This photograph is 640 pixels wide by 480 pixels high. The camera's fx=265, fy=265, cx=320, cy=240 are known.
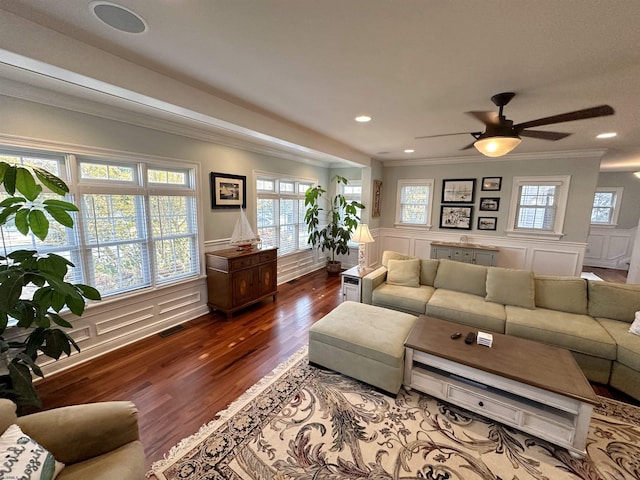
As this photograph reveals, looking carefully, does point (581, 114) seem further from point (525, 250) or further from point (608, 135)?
point (525, 250)

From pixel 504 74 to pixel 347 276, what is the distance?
2707 mm

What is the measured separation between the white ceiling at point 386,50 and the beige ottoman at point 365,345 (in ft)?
6.90

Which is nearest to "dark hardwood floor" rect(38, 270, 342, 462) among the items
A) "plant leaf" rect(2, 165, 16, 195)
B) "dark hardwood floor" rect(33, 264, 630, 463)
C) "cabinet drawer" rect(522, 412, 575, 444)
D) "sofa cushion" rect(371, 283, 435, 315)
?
"dark hardwood floor" rect(33, 264, 630, 463)

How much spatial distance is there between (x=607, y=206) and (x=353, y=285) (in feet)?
25.4

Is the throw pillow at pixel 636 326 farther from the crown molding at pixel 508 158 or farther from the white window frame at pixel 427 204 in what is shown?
the white window frame at pixel 427 204

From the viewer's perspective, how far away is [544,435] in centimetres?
180

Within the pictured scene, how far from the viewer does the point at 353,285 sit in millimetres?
3766

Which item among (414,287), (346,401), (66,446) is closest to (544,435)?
(346,401)

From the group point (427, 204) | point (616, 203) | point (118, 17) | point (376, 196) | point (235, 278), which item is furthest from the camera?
point (616, 203)

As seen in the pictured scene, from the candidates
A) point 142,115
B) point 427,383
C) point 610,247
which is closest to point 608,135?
point 427,383

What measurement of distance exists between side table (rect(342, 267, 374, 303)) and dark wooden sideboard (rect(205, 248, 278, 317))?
1249mm

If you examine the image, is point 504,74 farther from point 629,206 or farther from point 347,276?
point 629,206

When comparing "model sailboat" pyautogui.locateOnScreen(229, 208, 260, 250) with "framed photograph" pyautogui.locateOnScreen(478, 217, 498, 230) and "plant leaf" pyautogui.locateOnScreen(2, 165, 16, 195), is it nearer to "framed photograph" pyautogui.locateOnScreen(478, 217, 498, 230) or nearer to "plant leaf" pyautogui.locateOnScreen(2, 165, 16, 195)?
"plant leaf" pyautogui.locateOnScreen(2, 165, 16, 195)

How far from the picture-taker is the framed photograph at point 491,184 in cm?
510
